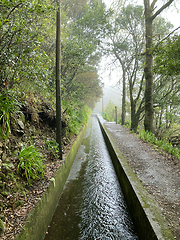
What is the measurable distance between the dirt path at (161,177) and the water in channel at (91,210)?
684 millimetres

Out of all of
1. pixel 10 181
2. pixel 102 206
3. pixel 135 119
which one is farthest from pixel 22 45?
pixel 135 119

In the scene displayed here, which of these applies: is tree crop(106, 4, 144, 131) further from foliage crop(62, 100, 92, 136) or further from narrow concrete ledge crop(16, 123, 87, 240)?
narrow concrete ledge crop(16, 123, 87, 240)

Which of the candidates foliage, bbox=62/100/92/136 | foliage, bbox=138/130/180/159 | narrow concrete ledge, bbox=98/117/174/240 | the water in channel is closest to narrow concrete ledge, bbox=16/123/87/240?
the water in channel

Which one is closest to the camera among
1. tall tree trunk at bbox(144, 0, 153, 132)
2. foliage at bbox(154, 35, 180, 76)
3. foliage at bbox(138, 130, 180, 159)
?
foliage at bbox(154, 35, 180, 76)

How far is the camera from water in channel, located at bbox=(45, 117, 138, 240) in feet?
8.08

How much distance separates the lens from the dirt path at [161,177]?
2323 millimetres

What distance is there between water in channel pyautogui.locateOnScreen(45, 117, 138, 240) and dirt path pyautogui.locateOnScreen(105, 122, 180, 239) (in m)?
0.68

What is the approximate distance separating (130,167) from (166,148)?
7.20 feet

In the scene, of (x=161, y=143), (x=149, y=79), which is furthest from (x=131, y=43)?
(x=161, y=143)

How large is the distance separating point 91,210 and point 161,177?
181 centimetres

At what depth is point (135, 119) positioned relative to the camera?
10.8 metres

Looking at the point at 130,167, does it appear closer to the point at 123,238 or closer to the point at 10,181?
the point at 123,238

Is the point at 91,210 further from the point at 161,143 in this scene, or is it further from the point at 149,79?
the point at 149,79

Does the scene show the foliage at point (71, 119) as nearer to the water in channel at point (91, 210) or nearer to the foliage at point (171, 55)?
the water in channel at point (91, 210)
